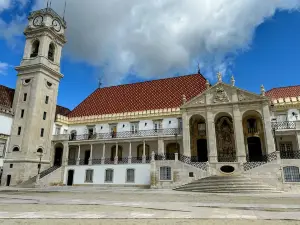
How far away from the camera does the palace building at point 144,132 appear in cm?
2159

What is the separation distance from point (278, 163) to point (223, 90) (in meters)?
8.74

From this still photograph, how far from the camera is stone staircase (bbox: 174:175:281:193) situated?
1711cm

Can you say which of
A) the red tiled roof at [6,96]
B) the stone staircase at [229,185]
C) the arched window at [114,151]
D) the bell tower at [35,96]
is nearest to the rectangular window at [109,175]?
the arched window at [114,151]

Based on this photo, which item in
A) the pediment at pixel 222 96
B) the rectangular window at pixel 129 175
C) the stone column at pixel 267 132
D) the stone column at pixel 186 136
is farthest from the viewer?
the rectangular window at pixel 129 175

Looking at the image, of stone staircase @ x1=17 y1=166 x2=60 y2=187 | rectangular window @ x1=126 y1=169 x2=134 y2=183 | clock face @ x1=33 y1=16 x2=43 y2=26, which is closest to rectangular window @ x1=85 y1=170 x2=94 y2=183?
stone staircase @ x1=17 y1=166 x2=60 y2=187

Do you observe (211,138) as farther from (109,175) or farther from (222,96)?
(109,175)

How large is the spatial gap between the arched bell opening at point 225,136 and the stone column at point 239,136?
4.95 feet

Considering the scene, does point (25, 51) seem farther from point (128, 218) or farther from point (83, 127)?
point (128, 218)

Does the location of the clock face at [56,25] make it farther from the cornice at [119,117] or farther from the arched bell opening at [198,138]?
the arched bell opening at [198,138]

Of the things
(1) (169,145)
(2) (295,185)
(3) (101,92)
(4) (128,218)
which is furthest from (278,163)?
(3) (101,92)

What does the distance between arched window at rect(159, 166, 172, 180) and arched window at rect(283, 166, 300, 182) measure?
9.27 metres

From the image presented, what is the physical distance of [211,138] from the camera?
76.9ft

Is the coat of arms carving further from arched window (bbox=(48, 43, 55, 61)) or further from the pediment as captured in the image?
arched window (bbox=(48, 43, 55, 61))

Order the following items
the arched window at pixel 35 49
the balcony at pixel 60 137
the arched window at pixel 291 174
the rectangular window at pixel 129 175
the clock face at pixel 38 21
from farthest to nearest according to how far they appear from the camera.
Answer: the clock face at pixel 38 21, the arched window at pixel 35 49, the balcony at pixel 60 137, the rectangular window at pixel 129 175, the arched window at pixel 291 174
